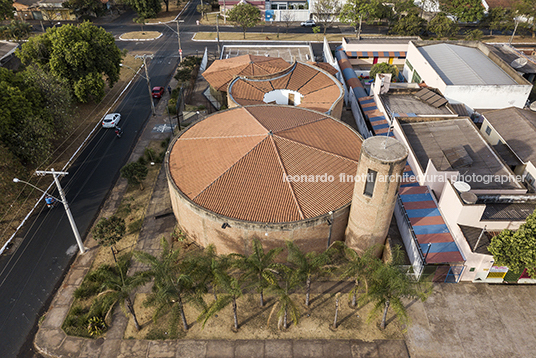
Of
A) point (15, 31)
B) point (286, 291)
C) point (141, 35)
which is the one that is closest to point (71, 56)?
point (15, 31)

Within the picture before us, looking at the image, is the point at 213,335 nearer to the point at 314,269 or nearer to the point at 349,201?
the point at 314,269

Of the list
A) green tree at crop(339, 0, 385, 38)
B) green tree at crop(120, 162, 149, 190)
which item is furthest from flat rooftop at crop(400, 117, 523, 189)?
green tree at crop(339, 0, 385, 38)

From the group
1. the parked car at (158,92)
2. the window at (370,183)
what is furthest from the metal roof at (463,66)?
the parked car at (158,92)

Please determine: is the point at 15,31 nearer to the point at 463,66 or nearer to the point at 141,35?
the point at 141,35

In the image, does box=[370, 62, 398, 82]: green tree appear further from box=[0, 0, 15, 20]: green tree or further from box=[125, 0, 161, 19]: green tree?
box=[0, 0, 15, 20]: green tree

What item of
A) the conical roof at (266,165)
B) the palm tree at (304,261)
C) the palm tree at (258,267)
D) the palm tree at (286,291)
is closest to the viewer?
the palm tree at (286,291)

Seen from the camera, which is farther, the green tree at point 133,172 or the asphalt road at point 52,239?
the green tree at point 133,172

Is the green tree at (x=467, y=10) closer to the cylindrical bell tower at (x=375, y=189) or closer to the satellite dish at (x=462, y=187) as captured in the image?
the satellite dish at (x=462, y=187)
